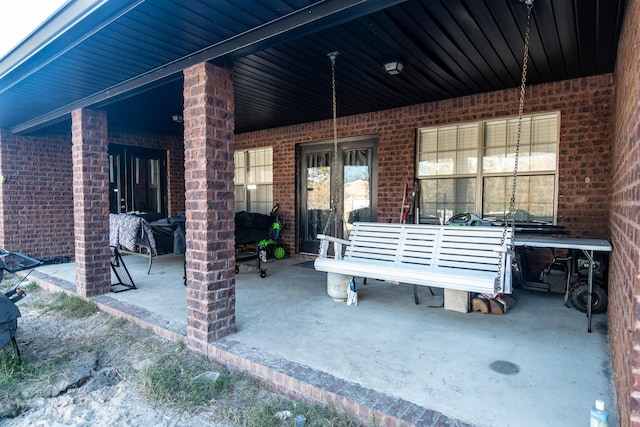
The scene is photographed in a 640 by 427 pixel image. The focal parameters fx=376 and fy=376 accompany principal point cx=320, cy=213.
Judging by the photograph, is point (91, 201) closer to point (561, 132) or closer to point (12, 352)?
point (12, 352)

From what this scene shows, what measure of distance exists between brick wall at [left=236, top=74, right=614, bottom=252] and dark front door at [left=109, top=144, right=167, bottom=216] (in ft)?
13.1

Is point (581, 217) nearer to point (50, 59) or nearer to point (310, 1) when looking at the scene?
point (310, 1)

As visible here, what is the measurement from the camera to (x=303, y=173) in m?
7.37

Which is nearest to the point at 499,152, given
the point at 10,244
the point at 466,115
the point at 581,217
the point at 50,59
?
the point at 466,115

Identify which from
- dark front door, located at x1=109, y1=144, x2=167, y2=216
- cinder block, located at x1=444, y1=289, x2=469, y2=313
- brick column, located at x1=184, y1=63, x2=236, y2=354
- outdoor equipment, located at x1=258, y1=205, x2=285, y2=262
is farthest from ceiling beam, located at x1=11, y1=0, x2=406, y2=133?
dark front door, located at x1=109, y1=144, x2=167, y2=216

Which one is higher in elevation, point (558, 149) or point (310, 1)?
point (310, 1)

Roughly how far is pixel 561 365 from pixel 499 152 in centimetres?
326

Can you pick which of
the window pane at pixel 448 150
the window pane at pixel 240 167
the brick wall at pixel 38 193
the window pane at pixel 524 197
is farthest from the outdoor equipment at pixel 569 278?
the brick wall at pixel 38 193

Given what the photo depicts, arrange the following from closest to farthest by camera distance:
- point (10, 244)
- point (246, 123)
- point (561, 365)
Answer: point (561, 365)
point (10, 244)
point (246, 123)

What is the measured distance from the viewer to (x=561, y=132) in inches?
182

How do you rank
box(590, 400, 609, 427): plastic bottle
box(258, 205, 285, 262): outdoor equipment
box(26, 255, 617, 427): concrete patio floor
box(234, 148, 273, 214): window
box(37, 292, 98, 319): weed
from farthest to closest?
box(234, 148, 273, 214): window
box(258, 205, 285, 262): outdoor equipment
box(37, 292, 98, 319): weed
box(26, 255, 617, 427): concrete patio floor
box(590, 400, 609, 427): plastic bottle

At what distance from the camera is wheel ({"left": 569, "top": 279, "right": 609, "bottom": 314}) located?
3.70 meters

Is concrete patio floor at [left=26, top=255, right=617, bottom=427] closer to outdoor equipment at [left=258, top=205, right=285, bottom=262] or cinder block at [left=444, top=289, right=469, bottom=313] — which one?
cinder block at [left=444, top=289, right=469, bottom=313]

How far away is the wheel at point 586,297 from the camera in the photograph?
370 cm
